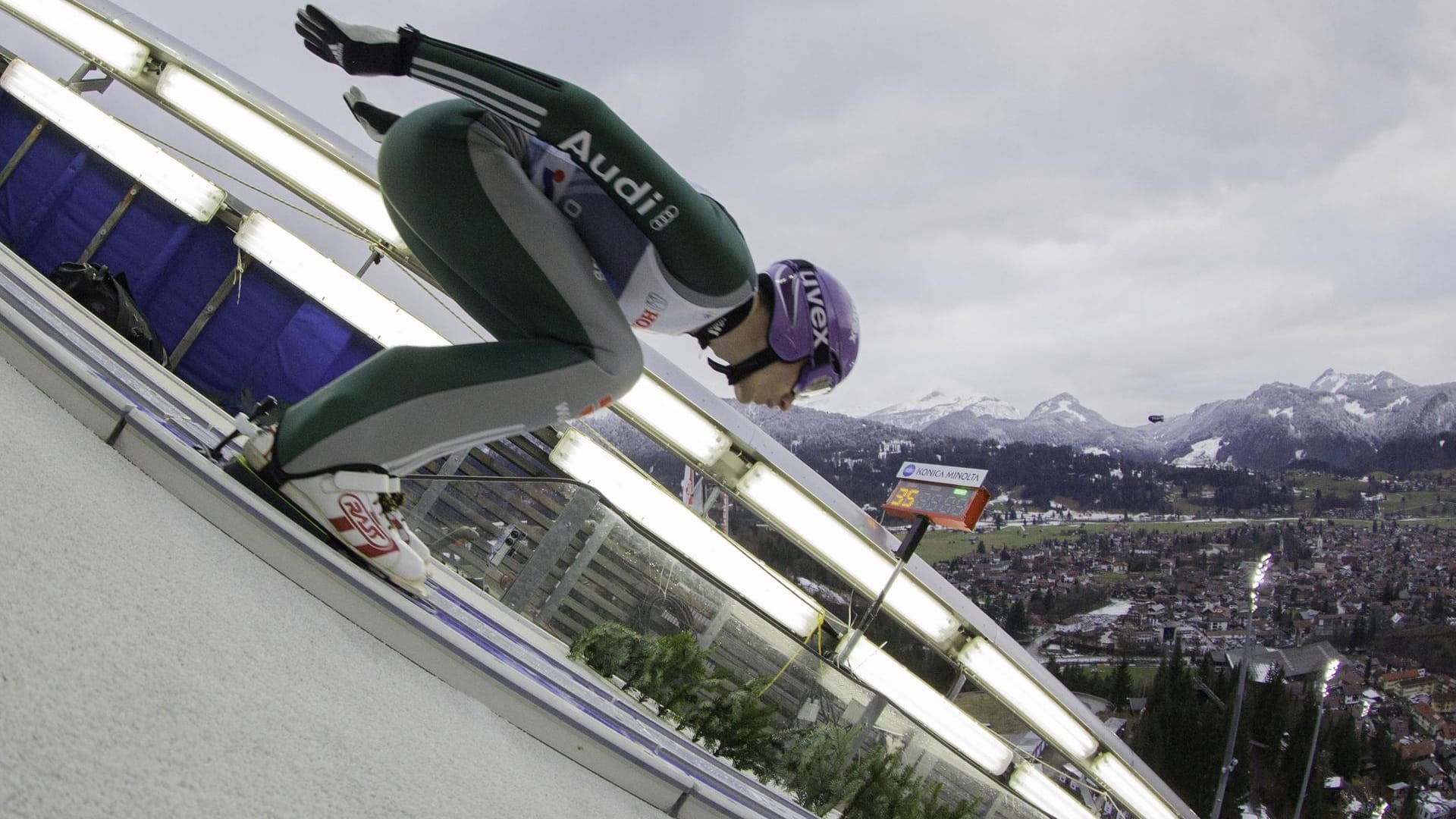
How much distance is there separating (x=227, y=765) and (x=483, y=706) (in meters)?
0.45

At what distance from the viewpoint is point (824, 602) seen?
338cm

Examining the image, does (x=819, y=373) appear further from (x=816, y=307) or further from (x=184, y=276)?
(x=184, y=276)

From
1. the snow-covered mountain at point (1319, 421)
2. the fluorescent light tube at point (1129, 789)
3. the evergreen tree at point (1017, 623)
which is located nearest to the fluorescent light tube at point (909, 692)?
the fluorescent light tube at point (1129, 789)

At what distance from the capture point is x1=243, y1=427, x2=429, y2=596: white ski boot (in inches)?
50.4

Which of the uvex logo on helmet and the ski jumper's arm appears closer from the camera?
the ski jumper's arm

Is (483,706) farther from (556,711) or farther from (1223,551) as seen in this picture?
(1223,551)

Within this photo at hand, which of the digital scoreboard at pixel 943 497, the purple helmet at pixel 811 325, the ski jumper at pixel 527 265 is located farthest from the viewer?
the digital scoreboard at pixel 943 497

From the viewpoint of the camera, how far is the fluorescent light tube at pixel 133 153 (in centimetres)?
367

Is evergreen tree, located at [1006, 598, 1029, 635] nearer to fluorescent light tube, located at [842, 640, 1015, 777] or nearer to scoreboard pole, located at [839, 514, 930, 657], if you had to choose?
fluorescent light tube, located at [842, 640, 1015, 777]

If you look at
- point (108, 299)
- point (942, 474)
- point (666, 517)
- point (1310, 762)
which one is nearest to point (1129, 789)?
point (942, 474)

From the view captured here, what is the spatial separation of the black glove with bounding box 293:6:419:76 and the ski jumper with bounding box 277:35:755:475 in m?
0.12

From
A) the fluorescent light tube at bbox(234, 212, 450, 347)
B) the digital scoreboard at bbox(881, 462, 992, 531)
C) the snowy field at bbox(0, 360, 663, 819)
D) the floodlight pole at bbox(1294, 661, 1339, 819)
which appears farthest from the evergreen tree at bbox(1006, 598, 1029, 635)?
the snowy field at bbox(0, 360, 663, 819)

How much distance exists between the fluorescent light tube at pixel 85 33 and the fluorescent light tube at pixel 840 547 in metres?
3.12

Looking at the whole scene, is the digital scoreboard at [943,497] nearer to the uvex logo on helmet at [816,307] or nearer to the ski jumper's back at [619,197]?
the uvex logo on helmet at [816,307]
